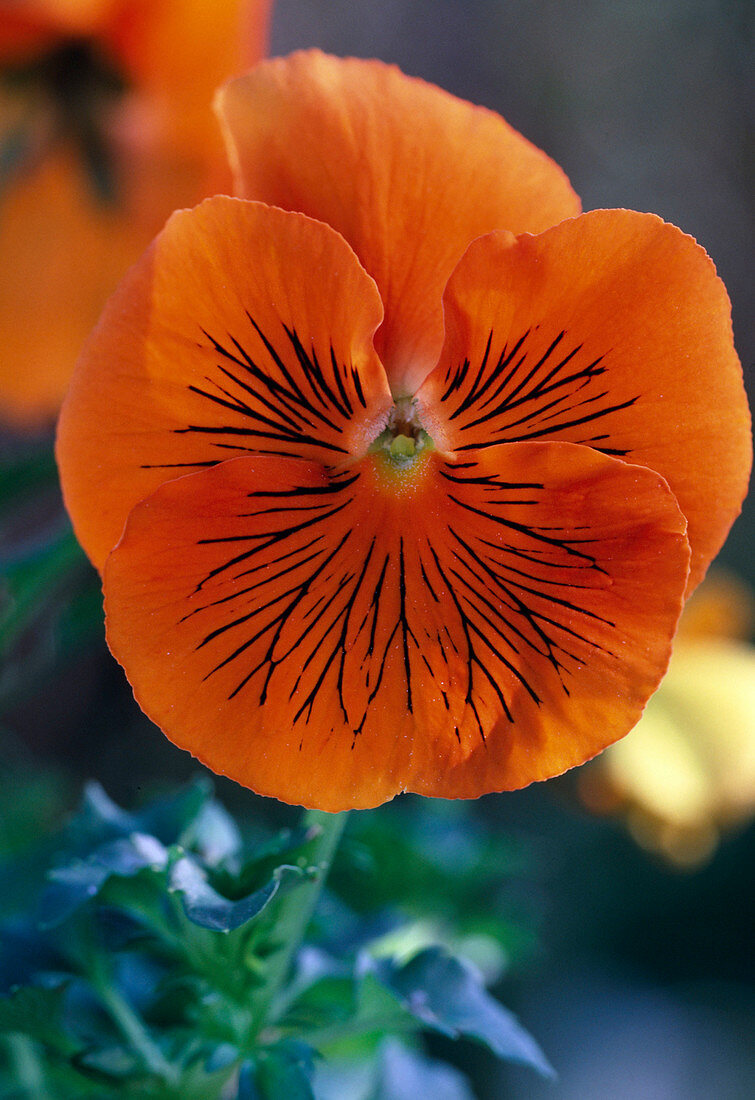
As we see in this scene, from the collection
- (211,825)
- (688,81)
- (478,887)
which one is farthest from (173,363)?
(688,81)

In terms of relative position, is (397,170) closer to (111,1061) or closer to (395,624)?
(395,624)

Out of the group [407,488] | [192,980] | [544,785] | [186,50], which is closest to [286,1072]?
[192,980]

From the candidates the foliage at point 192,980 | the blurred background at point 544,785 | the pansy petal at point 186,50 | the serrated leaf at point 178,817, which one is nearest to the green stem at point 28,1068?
the foliage at point 192,980

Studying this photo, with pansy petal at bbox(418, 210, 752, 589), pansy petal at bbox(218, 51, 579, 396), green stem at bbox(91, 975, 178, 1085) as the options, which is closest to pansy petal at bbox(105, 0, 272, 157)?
pansy petal at bbox(218, 51, 579, 396)

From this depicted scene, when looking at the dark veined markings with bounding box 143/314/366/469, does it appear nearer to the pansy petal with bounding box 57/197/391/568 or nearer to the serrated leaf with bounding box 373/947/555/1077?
the pansy petal with bounding box 57/197/391/568

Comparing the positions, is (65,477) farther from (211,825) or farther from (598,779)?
(598,779)
